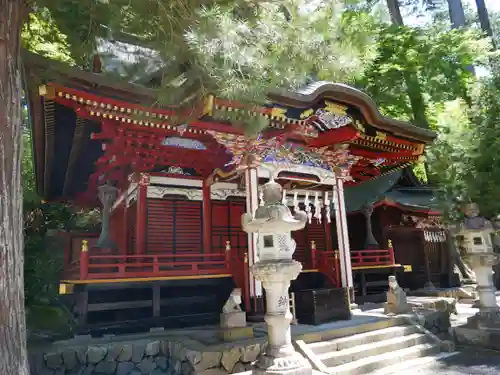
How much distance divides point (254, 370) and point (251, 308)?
2709 millimetres

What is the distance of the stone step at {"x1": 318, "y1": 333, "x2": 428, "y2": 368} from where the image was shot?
229 inches

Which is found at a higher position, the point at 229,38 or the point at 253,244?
the point at 229,38

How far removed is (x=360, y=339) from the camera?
640 cm

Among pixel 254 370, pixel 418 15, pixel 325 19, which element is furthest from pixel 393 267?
pixel 418 15

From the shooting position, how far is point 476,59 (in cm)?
1705

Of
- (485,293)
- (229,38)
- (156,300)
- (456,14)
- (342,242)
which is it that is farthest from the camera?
(456,14)

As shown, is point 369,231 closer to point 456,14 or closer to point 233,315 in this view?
point 233,315

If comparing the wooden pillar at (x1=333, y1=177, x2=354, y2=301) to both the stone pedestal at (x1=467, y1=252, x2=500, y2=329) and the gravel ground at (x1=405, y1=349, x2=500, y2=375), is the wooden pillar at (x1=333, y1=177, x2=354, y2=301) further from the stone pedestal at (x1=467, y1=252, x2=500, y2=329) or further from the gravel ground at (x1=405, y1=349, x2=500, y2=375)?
the gravel ground at (x1=405, y1=349, x2=500, y2=375)

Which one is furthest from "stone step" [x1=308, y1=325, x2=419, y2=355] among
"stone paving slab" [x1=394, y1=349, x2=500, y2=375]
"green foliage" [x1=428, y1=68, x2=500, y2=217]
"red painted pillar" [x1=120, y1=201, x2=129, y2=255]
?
"red painted pillar" [x1=120, y1=201, x2=129, y2=255]

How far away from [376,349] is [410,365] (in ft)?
1.82

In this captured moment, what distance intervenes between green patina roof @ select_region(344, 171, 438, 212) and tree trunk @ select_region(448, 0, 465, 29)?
8.70 meters

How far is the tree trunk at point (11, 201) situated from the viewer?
3.12 m

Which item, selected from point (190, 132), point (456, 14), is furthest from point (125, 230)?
point (456, 14)

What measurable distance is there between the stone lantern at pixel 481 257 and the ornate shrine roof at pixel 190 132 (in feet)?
8.29
